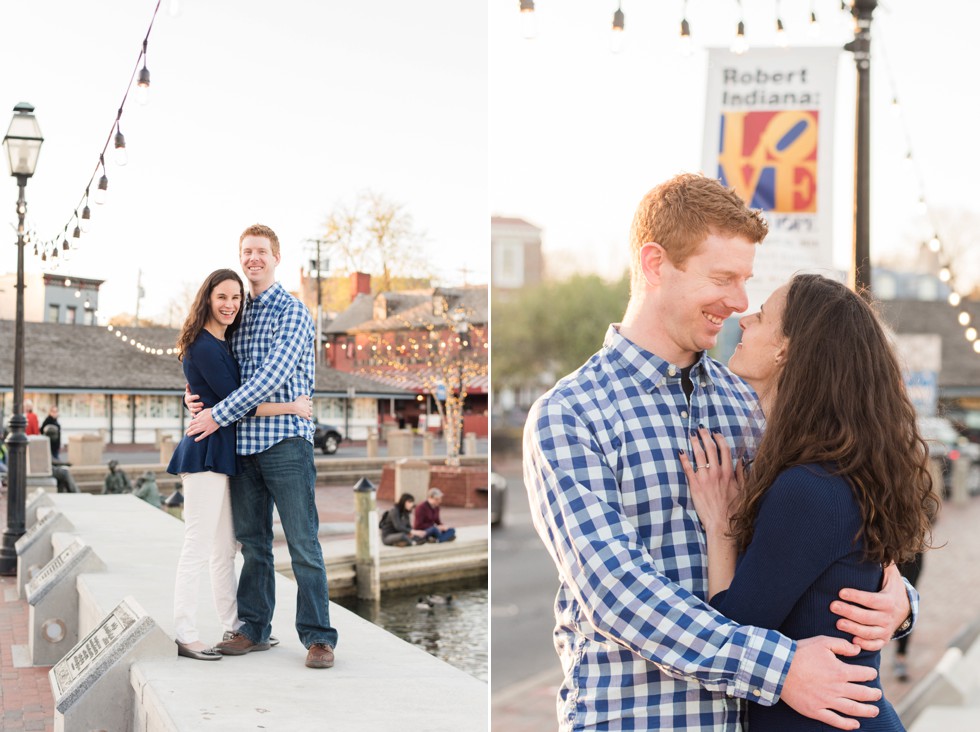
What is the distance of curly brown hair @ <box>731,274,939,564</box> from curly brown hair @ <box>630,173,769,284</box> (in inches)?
8.1

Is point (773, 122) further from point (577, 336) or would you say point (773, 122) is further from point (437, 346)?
point (577, 336)

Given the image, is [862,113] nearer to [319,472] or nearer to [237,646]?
[237,646]

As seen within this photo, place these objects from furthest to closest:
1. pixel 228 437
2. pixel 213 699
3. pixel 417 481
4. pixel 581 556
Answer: pixel 417 481 < pixel 228 437 < pixel 213 699 < pixel 581 556

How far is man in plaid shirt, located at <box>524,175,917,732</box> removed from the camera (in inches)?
69.1

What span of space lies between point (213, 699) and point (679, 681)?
2654mm

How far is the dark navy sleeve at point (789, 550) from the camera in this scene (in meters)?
1.80

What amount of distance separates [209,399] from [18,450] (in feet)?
22.3

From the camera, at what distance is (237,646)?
4852mm

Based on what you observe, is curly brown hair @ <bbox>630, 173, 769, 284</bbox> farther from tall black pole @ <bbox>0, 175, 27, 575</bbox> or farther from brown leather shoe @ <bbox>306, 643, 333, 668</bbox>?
tall black pole @ <bbox>0, 175, 27, 575</bbox>

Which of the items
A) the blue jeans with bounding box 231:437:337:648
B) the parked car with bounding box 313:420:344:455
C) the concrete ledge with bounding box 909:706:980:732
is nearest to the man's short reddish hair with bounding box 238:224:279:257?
the blue jeans with bounding box 231:437:337:648

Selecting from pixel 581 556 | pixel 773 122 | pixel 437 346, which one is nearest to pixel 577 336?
pixel 437 346

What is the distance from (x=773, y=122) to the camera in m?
5.21

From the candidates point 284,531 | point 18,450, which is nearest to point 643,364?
point 284,531

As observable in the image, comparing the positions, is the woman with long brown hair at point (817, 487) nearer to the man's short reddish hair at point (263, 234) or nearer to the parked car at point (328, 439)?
the man's short reddish hair at point (263, 234)
